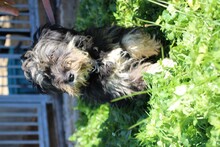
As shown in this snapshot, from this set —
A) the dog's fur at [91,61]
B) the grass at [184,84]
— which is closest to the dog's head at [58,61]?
the dog's fur at [91,61]

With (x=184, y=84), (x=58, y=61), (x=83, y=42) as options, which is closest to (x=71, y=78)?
(x=58, y=61)

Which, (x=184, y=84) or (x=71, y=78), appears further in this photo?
(x=71, y=78)

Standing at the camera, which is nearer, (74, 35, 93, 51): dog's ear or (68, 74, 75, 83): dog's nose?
(68, 74, 75, 83): dog's nose

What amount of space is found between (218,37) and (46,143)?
14.3ft

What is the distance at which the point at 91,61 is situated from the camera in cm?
357

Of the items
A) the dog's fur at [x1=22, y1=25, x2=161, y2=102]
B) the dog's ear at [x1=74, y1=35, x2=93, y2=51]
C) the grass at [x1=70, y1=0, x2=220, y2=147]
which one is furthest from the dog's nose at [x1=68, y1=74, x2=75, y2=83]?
the grass at [x1=70, y1=0, x2=220, y2=147]

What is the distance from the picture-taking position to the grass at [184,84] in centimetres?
244

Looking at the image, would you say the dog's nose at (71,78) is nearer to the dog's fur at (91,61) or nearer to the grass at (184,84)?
the dog's fur at (91,61)

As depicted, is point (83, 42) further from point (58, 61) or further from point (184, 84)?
point (184, 84)

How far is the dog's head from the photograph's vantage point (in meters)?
3.52

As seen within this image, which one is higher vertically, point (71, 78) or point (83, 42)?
point (83, 42)

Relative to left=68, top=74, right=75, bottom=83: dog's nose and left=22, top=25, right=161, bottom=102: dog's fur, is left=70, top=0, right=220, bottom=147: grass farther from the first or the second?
left=68, top=74, right=75, bottom=83: dog's nose

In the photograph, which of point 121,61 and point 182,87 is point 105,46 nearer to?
point 121,61

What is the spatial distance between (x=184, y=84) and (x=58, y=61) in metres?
1.25
